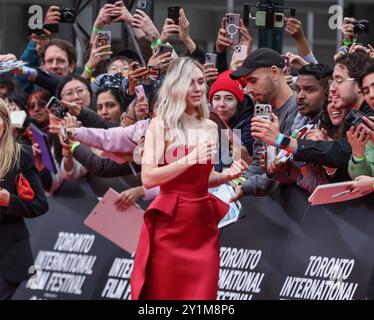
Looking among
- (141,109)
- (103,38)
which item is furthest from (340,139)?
(103,38)

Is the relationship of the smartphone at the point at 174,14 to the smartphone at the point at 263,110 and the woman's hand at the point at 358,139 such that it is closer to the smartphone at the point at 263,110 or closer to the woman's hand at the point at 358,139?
the smartphone at the point at 263,110

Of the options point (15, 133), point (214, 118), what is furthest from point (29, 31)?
point (214, 118)

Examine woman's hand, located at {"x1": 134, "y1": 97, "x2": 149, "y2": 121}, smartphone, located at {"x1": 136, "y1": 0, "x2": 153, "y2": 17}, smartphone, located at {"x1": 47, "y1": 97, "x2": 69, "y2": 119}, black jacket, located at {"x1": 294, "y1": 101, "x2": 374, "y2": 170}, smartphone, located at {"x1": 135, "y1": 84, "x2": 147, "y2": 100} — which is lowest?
smartphone, located at {"x1": 47, "y1": 97, "x2": 69, "y2": 119}

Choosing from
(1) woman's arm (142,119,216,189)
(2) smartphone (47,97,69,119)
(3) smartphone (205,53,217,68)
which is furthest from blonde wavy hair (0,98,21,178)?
(1) woman's arm (142,119,216,189)

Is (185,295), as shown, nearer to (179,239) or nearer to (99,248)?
(179,239)

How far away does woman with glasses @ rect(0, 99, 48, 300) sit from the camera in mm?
10391

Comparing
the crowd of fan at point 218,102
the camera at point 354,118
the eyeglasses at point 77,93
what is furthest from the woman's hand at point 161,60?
the camera at point 354,118

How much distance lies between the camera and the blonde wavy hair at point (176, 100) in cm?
888

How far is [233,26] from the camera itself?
34.2 ft

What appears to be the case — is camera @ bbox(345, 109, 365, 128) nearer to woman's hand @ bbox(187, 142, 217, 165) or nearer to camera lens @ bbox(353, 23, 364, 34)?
camera lens @ bbox(353, 23, 364, 34)

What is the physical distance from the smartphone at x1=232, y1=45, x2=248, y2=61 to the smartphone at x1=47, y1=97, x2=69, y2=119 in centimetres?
167

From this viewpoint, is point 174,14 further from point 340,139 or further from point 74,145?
point 340,139

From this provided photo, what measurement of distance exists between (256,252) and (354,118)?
1766 millimetres

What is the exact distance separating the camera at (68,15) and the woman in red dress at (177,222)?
296cm
